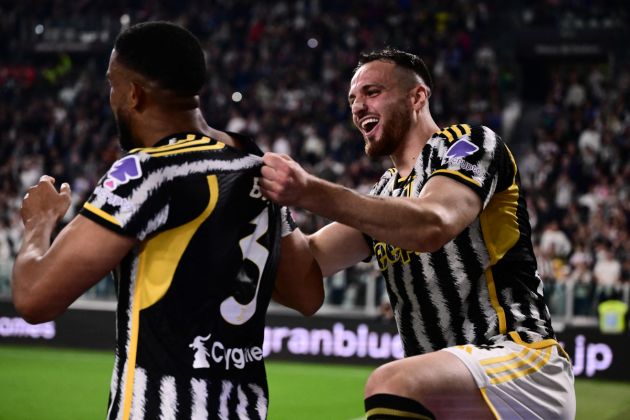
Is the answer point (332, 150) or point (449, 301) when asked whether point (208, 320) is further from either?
point (332, 150)

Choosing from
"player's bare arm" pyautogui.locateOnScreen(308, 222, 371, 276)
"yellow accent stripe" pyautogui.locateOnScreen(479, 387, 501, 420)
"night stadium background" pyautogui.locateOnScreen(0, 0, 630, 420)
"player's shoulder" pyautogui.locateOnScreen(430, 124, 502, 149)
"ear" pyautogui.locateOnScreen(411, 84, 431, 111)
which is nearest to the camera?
"yellow accent stripe" pyautogui.locateOnScreen(479, 387, 501, 420)

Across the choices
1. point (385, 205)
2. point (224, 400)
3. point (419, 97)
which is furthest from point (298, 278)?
point (419, 97)

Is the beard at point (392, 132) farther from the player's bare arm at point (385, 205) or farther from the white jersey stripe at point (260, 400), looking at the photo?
the white jersey stripe at point (260, 400)

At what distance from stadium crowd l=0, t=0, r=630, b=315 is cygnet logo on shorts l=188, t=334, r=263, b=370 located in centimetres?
1062

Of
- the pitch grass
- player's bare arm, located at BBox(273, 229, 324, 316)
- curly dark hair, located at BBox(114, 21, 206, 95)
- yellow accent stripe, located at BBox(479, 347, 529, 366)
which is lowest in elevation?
the pitch grass

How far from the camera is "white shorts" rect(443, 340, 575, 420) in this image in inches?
138

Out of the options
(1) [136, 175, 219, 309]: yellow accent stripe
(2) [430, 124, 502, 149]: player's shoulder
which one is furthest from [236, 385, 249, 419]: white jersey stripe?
(2) [430, 124, 502, 149]: player's shoulder

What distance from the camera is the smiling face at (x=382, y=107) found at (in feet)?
13.7

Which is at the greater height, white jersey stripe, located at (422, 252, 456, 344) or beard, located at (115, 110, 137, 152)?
beard, located at (115, 110, 137, 152)

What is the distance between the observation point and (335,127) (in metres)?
21.2

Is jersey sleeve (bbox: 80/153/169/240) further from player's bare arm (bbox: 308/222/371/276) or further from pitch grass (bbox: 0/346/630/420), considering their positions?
pitch grass (bbox: 0/346/630/420)

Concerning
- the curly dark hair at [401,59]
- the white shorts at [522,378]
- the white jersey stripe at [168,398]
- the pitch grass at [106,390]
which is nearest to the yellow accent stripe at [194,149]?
the white jersey stripe at [168,398]

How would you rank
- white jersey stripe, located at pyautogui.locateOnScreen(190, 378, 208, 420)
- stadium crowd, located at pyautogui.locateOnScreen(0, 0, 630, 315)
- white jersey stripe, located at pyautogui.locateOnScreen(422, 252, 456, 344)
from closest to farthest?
white jersey stripe, located at pyautogui.locateOnScreen(190, 378, 208, 420) < white jersey stripe, located at pyautogui.locateOnScreen(422, 252, 456, 344) < stadium crowd, located at pyautogui.locateOnScreen(0, 0, 630, 315)

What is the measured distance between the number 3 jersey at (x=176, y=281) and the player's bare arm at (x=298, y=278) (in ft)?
1.35
